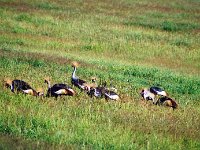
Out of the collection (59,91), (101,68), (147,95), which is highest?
(59,91)

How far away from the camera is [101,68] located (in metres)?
21.3

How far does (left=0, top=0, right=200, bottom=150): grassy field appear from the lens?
32.9 feet

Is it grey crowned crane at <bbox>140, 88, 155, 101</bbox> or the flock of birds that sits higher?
the flock of birds

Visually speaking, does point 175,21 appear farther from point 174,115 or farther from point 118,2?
point 174,115

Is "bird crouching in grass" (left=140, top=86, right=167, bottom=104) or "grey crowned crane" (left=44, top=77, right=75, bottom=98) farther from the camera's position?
"bird crouching in grass" (left=140, top=86, right=167, bottom=104)

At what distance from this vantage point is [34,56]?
2142cm

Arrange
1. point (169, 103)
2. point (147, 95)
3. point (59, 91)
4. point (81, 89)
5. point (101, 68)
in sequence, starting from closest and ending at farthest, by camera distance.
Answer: point (59, 91) → point (169, 103) → point (81, 89) → point (147, 95) → point (101, 68)

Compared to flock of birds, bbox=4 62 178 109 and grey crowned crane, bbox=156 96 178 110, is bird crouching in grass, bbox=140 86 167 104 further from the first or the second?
grey crowned crane, bbox=156 96 178 110

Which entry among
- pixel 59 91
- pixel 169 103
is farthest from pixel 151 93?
pixel 59 91

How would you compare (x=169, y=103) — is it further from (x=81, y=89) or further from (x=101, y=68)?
(x=101, y=68)

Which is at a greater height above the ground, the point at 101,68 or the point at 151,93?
the point at 151,93

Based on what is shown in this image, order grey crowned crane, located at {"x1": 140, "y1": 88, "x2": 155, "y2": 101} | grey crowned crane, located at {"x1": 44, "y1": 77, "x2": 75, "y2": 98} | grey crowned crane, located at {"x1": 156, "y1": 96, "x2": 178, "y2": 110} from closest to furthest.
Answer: grey crowned crane, located at {"x1": 44, "y1": 77, "x2": 75, "y2": 98}, grey crowned crane, located at {"x1": 156, "y1": 96, "x2": 178, "y2": 110}, grey crowned crane, located at {"x1": 140, "y1": 88, "x2": 155, "y2": 101}

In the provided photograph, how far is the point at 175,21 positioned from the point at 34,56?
22.3 metres

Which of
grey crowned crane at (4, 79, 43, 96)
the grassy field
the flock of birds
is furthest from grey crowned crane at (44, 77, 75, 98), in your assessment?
grey crowned crane at (4, 79, 43, 96)
